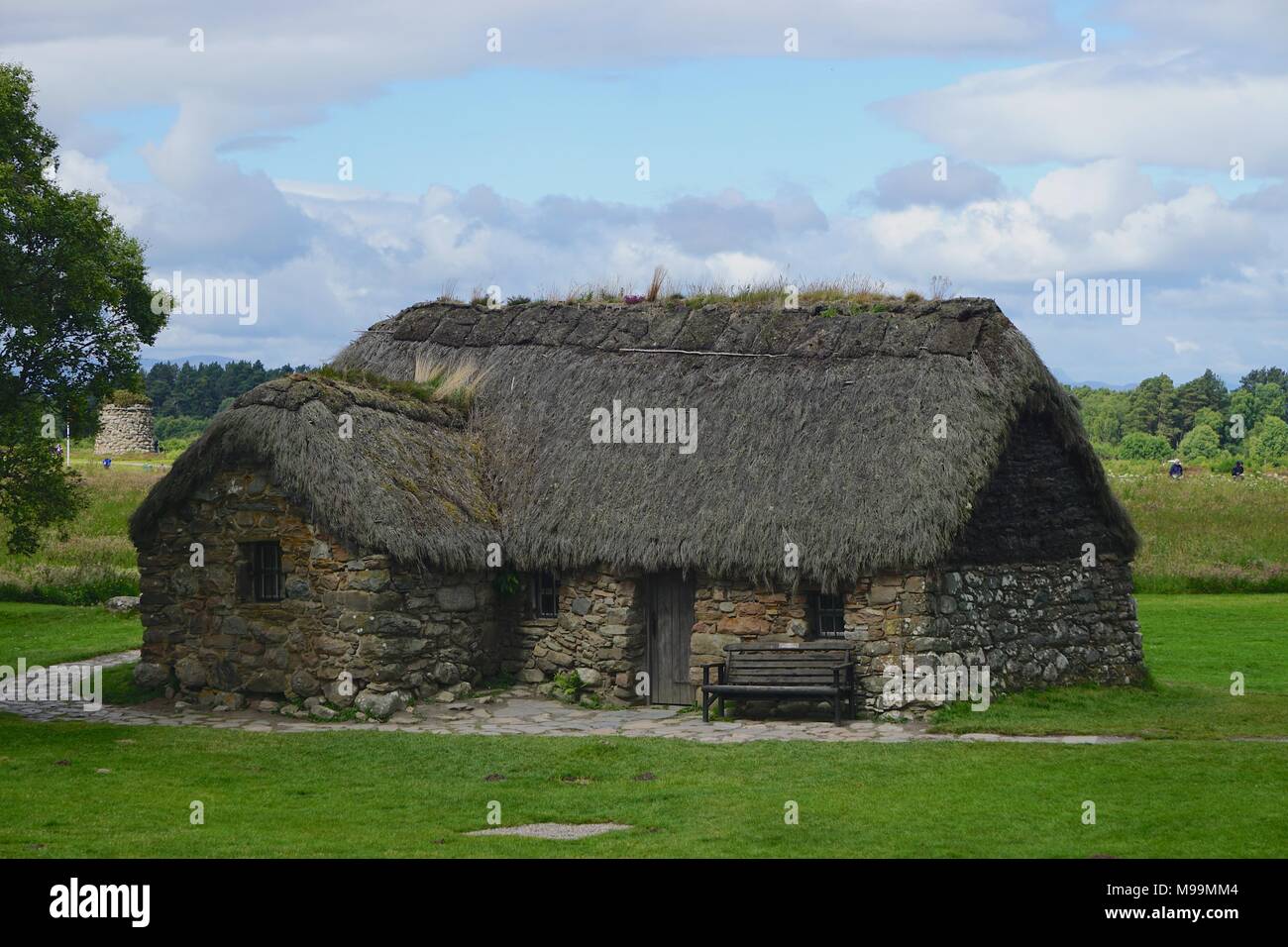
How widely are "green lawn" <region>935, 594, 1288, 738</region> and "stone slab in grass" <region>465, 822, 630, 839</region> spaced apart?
21.3 ft

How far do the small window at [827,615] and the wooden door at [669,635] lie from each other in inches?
74.4

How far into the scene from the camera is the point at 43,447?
2155 centimetres

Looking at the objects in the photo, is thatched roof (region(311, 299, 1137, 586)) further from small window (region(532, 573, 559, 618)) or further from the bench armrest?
the bench armrest

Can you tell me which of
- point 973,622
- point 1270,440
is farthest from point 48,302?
point 1270,440

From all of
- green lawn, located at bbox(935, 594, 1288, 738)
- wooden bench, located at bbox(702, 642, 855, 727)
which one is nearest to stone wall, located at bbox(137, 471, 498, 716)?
wooden bench, located at bbox(702, 642, 855, 727)

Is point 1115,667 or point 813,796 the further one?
point 1115,667

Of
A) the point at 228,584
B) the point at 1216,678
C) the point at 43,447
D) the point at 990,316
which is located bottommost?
the point at 1216,678

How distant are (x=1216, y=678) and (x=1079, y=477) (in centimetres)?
477

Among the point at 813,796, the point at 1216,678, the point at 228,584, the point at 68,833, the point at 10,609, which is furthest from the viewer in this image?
the point at 10,609

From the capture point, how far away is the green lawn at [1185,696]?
725 inches

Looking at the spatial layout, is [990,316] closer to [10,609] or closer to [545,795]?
[545,795]

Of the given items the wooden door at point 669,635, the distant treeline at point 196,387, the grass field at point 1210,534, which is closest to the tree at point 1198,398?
the grass field at point 1210,534

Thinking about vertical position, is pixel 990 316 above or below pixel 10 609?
above
